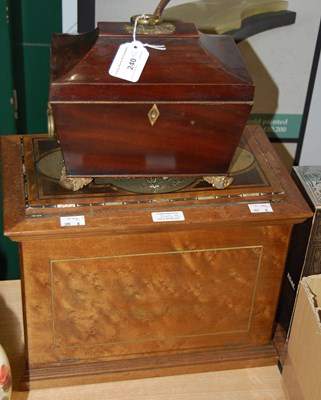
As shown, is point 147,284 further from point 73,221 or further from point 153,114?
point 153,114

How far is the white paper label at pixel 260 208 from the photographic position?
52.8 inches

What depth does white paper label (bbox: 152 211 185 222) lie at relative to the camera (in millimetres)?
1295

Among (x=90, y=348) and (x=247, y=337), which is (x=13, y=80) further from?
(x=247, y=337)

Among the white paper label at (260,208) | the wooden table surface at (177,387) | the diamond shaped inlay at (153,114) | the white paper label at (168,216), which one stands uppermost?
the diamond shaped inlay at (153,114)

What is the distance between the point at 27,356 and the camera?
4.60 feet

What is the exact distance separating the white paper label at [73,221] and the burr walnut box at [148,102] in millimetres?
99

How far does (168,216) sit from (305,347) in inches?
14.5

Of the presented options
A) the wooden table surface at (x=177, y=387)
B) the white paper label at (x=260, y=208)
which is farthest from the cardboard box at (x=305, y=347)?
the white paper label at (x=260, y=208)

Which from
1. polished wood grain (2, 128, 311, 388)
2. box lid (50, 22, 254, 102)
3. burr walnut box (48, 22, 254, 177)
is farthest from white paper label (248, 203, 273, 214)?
box lid (50, 22, 254, 102)

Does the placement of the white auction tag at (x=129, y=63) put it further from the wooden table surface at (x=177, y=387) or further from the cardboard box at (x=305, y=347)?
the wooden table surface at (x=177, y=387)

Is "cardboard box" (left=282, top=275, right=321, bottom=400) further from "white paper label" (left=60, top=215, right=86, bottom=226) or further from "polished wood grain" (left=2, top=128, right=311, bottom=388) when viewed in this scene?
"white paper label" (left=60, top=215, right=86, bottom=226)

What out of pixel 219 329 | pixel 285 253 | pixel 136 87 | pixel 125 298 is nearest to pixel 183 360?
pixel 219 329

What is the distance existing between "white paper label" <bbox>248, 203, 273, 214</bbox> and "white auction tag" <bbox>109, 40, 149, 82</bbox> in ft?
1.11

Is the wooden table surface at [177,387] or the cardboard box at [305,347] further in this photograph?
the wooden table surface at [177,387]
